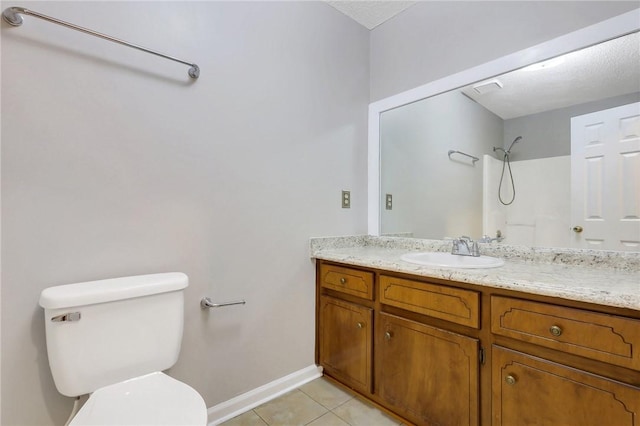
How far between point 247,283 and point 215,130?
0.82 meters

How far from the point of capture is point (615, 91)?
4.23 feet

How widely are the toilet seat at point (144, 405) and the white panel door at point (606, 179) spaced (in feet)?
Result: 5.65

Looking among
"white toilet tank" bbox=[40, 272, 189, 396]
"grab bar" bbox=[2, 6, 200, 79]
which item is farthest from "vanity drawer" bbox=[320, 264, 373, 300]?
"grab bar" bbox=[2, 6, 200, 79]

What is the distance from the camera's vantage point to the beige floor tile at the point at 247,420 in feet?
4.79

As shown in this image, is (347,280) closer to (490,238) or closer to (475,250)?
(475,250)

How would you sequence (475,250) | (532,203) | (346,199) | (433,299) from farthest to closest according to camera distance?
(346,199), (475,250), (532,203), (433,299)

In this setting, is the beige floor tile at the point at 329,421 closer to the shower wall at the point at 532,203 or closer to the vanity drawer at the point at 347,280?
the vanity drawer at the point at 347,280

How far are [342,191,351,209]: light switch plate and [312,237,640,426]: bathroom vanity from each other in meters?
0.44

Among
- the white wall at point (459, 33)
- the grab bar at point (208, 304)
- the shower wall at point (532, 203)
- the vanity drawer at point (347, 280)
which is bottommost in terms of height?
the grab bar at point (208, 304)

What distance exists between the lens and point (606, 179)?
1.29 meters

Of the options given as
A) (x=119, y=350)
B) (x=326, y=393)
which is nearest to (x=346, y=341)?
(x=326, y=393)

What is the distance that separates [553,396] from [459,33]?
1837 millimetres

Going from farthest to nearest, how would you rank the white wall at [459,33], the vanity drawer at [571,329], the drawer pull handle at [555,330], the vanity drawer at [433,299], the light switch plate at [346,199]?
the light switch plate at [346,199] < the white wall at [459,33] < the vanity drawer at [433,299] < the drawer pull handle at [555,330] < the vanity drawer at [571,329]

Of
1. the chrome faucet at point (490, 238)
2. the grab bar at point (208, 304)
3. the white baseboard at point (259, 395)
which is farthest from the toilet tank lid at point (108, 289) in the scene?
the chrome faucet at point (490, 238)
